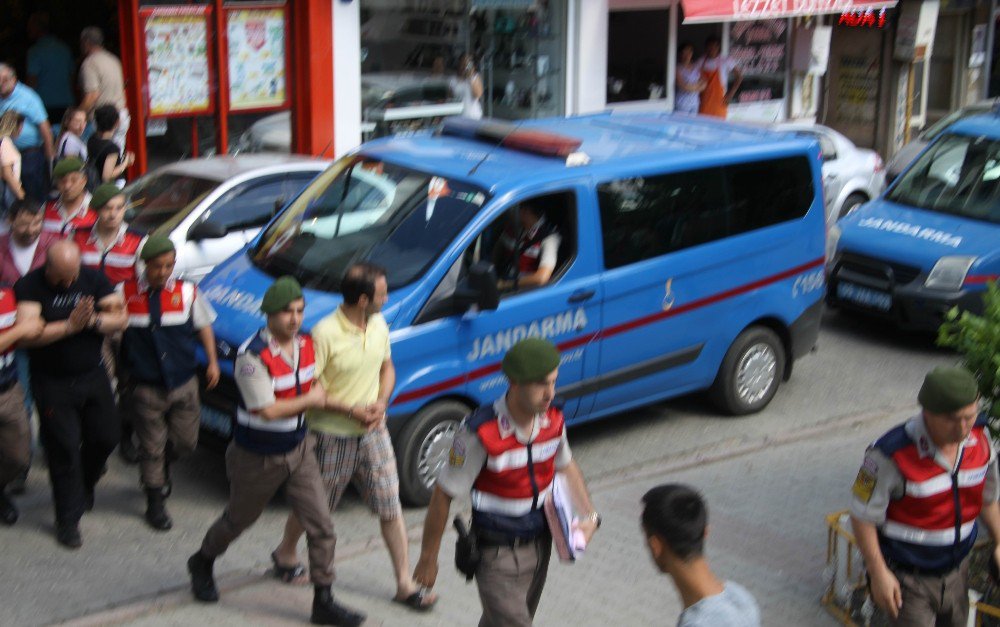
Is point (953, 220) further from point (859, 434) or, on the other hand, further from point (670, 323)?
point (670, 323)

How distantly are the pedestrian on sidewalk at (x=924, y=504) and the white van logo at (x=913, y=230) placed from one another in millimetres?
5941

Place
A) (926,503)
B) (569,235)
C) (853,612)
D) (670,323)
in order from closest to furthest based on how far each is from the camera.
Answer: (926,503) < (853,612) < (569,235) < (670,323)

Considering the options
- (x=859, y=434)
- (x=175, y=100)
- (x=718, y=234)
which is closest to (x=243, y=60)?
(x=175, y=100)

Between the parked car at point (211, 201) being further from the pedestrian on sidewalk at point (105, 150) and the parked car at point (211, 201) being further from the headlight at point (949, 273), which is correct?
the headlight at point (949, 273)

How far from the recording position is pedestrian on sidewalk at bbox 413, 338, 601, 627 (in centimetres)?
541

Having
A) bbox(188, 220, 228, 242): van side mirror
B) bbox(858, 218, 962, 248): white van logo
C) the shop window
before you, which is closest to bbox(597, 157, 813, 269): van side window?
bbox(858, 218, 962, 248): white van logo

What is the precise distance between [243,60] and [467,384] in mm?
7171

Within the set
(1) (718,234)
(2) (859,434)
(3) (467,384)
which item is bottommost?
(2) (859,434)

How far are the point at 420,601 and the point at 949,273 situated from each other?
19.6ft

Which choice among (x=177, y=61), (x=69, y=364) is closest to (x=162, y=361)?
(x=69, y=364)

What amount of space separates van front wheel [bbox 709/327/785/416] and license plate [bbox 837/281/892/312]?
1.86m

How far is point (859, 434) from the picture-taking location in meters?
9.52

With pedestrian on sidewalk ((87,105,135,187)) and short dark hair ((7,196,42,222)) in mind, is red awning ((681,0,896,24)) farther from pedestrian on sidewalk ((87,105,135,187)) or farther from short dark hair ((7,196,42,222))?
short dark hair ((7,196,42,222))

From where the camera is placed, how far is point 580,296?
8.28 m
